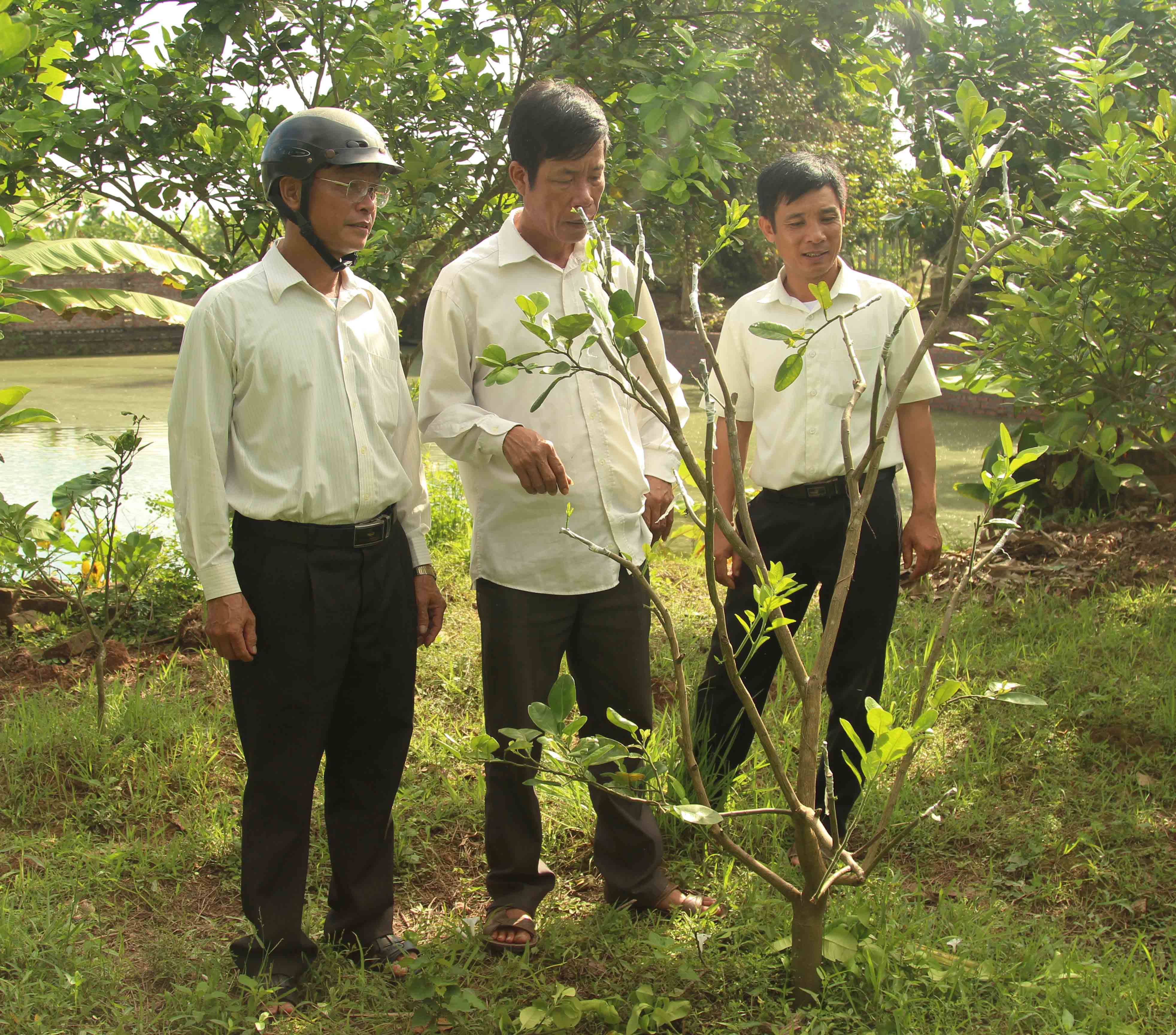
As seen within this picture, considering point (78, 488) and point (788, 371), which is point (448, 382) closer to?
point (788, 371)

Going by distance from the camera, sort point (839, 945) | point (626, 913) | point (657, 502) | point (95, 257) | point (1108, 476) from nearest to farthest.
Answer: point (839, 945) < point (626, 913) < point (657, 502) < point (1108, 476) < point (95, 257)

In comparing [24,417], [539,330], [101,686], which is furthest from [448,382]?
[101,686]

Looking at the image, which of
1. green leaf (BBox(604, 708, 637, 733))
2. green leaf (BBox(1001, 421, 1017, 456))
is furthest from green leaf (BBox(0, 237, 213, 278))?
green leaf (BBox(1001, 421, 1017, 456))

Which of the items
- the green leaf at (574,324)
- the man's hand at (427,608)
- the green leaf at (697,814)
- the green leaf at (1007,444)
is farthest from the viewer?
the man's hand at (427,608)

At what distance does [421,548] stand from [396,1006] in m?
0.97

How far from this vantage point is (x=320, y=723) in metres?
2.38

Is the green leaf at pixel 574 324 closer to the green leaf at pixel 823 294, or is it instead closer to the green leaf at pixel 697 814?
the green leaf at pixel 823 294

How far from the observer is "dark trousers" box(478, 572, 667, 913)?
8.27 feet

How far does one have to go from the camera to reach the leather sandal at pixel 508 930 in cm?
250

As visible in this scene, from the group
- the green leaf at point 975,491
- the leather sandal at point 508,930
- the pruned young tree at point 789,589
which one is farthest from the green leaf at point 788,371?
the leather sandal at point 508,930

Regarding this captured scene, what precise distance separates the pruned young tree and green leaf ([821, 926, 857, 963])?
0.02 meters

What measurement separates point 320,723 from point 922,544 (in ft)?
4.99

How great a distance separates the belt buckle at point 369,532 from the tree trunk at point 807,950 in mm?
1110

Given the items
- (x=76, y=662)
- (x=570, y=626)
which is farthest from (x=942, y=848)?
(x=76, y=662)
